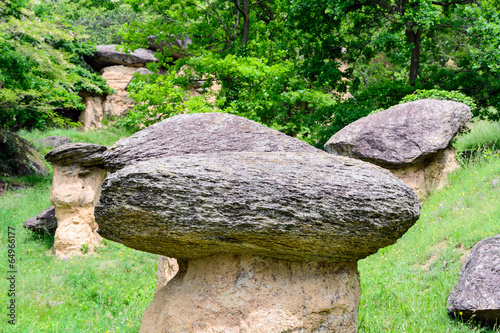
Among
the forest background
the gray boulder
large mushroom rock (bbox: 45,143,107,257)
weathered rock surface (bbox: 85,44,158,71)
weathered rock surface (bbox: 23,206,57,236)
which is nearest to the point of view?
the gray boulder

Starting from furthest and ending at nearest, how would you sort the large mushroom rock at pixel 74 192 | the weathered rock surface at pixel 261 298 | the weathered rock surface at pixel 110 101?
the weathered rock surface at pixel 110 101 < the large mushroom rock at pixel 74 192 < the weathered rock surface at pixel 261 298

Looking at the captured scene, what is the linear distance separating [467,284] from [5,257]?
955cm

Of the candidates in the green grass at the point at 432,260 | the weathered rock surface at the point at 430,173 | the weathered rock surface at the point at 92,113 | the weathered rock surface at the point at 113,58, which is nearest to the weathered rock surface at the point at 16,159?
the weathered rock surface at the point at 92,113

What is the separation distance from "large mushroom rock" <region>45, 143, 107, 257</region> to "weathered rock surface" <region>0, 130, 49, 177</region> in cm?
674

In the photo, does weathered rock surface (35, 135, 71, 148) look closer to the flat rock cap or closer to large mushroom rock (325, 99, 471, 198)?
the flat rock cap

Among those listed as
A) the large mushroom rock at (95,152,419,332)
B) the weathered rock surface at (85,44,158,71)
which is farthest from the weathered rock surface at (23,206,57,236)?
the weathered rock surface at (85,44,158,71)

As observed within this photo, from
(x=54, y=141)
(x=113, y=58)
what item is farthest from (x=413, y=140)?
(x=113, y=58)

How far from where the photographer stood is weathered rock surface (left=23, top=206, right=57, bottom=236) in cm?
1159

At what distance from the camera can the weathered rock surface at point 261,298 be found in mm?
3611

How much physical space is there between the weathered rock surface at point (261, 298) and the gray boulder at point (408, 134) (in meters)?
6.56

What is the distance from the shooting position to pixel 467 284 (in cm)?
500

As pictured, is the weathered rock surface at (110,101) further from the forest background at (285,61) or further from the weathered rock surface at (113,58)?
the forest background at (285,61)

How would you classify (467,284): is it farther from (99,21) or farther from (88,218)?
(99,21)

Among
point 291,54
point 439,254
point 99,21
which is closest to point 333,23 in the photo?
point 291,54
